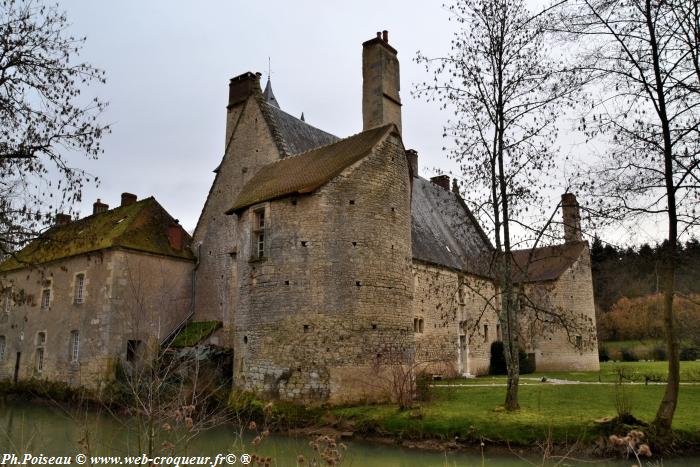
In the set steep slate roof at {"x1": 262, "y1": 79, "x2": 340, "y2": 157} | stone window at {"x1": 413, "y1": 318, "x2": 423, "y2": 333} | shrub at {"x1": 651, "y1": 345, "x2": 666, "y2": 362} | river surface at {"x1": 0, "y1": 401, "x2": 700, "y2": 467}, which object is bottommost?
river surface at {"x1": 0, "y1": 401, "x2": 700, "y2": 467}

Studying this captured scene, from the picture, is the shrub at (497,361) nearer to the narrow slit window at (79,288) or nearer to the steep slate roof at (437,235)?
the steep slate roof at (437,235)

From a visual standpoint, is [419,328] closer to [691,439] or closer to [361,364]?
[361,364]

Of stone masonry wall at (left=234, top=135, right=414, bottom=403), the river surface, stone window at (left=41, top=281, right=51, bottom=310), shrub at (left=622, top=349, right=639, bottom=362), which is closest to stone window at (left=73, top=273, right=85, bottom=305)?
stone window at (left=41, top=281, right=51, bottom=310)

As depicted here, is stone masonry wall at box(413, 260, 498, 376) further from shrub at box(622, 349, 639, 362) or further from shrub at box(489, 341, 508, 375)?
shrub at box(622, 349, 639, 362)

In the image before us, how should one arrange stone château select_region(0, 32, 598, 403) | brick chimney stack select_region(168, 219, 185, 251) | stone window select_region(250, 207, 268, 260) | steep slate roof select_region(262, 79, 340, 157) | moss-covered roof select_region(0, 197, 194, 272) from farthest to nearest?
brick chimney stack select_region(168, 219, 185, 251)
moss-covered roof select_region(0, 197, 194, 272)
steep slate roof select_region(262, 79, 340, 157)
stone window select_region(250, 207, 268, 260)
stone château select_region(0, 32, 598, 403)

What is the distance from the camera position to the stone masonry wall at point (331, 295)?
13.5 meters

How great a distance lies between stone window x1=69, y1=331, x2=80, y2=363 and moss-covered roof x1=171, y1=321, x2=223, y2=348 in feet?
11.9

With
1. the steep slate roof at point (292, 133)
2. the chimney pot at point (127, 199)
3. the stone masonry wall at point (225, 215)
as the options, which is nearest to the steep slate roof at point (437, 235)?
the steep slate roof at point (292, 133)

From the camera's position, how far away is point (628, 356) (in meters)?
35.1

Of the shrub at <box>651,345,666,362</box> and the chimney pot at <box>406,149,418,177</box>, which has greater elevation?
the chimney pot at <box>406,149,418,177</box>

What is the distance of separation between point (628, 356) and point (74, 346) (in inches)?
1277

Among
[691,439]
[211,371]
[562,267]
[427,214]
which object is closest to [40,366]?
[211,371]

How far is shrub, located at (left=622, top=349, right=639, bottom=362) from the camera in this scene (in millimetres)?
34969

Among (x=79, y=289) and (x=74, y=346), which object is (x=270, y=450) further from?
(x=79, y=289)
